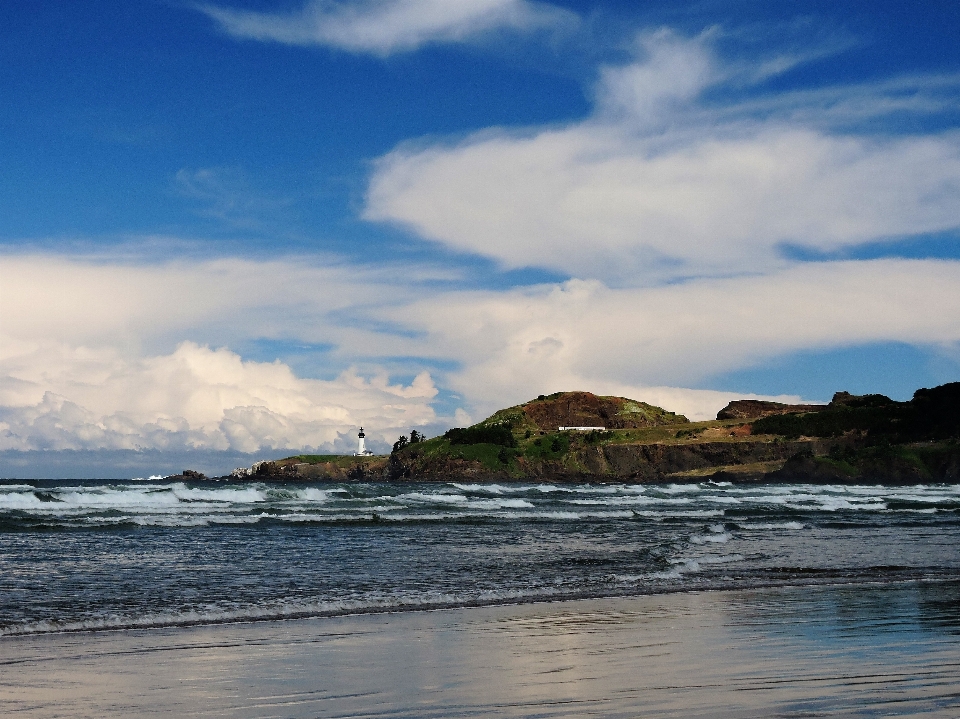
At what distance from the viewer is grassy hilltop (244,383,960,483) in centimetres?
10406

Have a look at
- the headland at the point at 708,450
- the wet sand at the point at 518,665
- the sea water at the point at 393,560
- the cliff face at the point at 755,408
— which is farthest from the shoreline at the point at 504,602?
the cliff face at the point at 755,408

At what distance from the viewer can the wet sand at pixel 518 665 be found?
6.84 meters

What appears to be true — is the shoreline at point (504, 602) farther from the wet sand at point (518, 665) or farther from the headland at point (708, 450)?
the headland at point (708, 450)

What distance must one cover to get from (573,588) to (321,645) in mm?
6608

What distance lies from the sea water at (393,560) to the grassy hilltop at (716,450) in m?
69.7

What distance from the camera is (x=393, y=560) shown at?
1950 centimetres

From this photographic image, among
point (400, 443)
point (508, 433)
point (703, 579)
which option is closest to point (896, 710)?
point (703, 579)

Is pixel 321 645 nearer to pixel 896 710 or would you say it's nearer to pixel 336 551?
pixel 896 710

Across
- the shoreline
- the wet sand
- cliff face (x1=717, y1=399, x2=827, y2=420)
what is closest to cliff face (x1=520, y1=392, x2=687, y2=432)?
cliff face (x1=717, y1=399, x2=827, y2=420)

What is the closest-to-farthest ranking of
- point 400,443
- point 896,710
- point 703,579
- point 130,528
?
point 896,710, point 703,579, point 130,528, point 400,443

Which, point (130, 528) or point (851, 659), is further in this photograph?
point (130, 528)

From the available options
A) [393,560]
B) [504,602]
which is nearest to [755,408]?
[393,560]

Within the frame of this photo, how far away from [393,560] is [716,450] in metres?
119

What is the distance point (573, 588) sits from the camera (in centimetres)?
1568
